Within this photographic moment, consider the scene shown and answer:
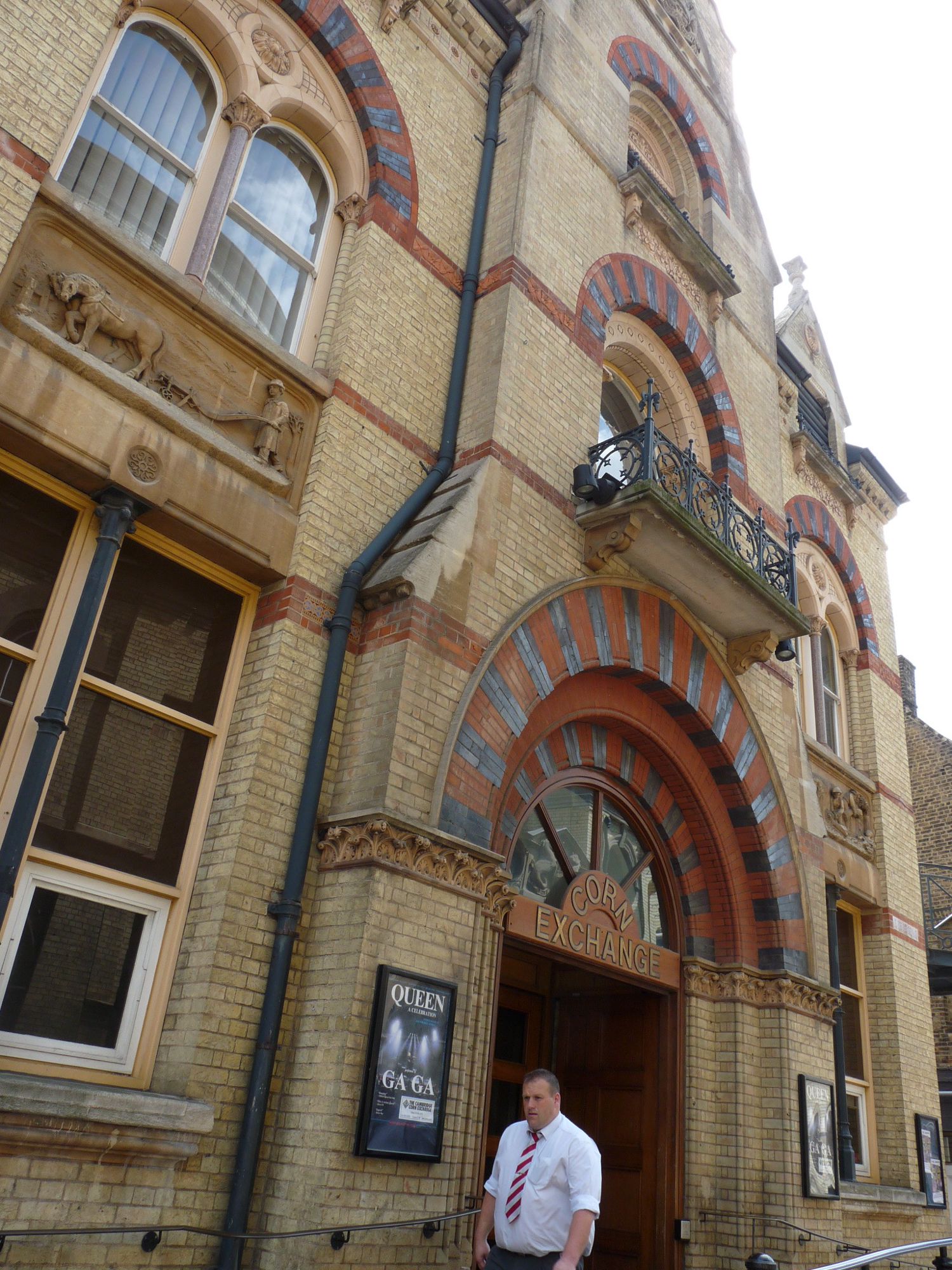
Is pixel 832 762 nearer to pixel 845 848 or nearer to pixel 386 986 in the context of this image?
pixel 845 848

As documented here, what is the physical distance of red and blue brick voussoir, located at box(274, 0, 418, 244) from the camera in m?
9.30

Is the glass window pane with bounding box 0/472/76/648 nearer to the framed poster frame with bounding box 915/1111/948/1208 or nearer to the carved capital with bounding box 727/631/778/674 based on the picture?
the carved capital with bounding box 727/631/778/674

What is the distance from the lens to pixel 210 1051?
20.4 feet

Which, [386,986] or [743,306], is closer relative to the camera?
[386,986]

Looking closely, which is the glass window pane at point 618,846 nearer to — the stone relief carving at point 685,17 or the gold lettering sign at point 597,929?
the gold lettering sign at point 597,929

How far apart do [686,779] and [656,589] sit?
6.39ft

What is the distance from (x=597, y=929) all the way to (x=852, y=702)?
8215mm

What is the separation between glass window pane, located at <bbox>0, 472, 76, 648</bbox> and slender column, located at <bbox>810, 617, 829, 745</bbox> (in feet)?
35.8

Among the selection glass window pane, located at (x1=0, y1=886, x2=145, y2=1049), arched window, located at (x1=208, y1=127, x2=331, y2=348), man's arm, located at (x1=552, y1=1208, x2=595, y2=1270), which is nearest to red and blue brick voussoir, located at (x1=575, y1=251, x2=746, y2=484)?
arched window, located at (x1=208, y1=127, x2=331, y2=348)

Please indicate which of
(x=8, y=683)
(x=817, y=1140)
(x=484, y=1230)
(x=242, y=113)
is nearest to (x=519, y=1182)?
(x=484, y=1230)

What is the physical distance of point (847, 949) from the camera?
14.1 m

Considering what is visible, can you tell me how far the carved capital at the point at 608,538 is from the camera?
9.30 metres

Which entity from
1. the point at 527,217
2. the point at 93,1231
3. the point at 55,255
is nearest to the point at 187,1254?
the point at 93,1231

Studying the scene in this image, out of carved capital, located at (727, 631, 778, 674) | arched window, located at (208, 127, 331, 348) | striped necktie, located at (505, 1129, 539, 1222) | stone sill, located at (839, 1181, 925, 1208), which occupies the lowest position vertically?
striped necktie, located at (505, 1129, 539, 1222)
